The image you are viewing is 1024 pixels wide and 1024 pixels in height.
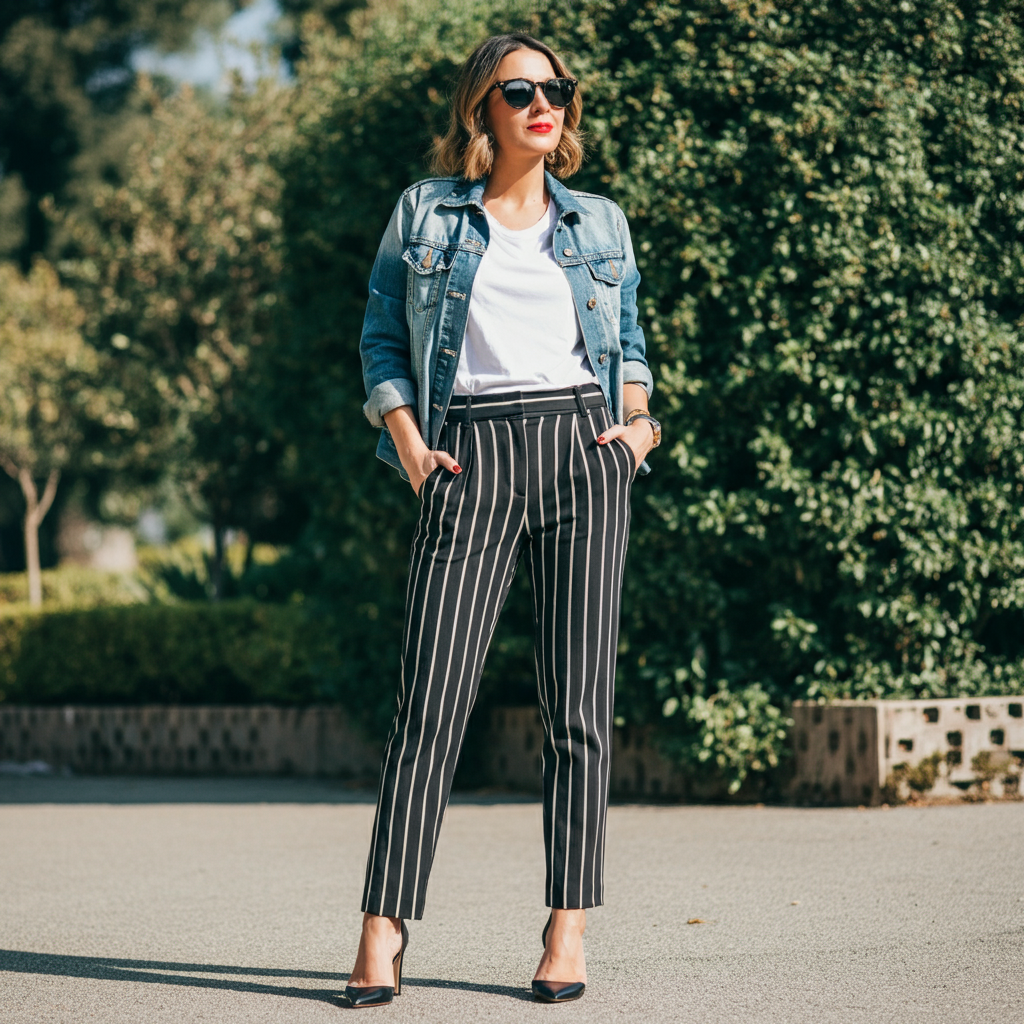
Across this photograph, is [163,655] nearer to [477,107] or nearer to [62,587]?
[477,107]

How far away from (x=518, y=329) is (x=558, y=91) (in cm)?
56

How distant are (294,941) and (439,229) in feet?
6.26

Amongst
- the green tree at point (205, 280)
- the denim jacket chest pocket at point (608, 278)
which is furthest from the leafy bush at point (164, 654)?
the denim jacket chest pocket at point (608, 278)

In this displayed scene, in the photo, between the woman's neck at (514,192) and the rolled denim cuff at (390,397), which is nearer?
the rolled denim cuff at (390,397)

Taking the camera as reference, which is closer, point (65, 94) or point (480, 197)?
point (480, 197)

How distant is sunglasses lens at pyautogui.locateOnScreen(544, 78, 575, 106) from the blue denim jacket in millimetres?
197

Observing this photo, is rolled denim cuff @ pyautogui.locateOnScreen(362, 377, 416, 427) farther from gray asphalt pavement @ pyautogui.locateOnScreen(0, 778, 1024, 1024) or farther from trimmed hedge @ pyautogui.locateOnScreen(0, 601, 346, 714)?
trimmed hedge @ pyautogui.locateOnScreen(0, 601, 346, 714)

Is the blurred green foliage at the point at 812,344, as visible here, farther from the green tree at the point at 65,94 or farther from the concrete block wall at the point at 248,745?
the green tree at the point at 65,94

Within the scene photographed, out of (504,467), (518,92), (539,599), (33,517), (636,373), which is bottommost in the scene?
(539,599)

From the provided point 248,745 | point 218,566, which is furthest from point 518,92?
point 218,566

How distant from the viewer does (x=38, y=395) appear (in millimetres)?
17266

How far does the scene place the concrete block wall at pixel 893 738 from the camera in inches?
219

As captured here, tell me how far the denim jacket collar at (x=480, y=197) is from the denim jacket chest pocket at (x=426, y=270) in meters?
0.12

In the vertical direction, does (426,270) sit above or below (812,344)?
below
